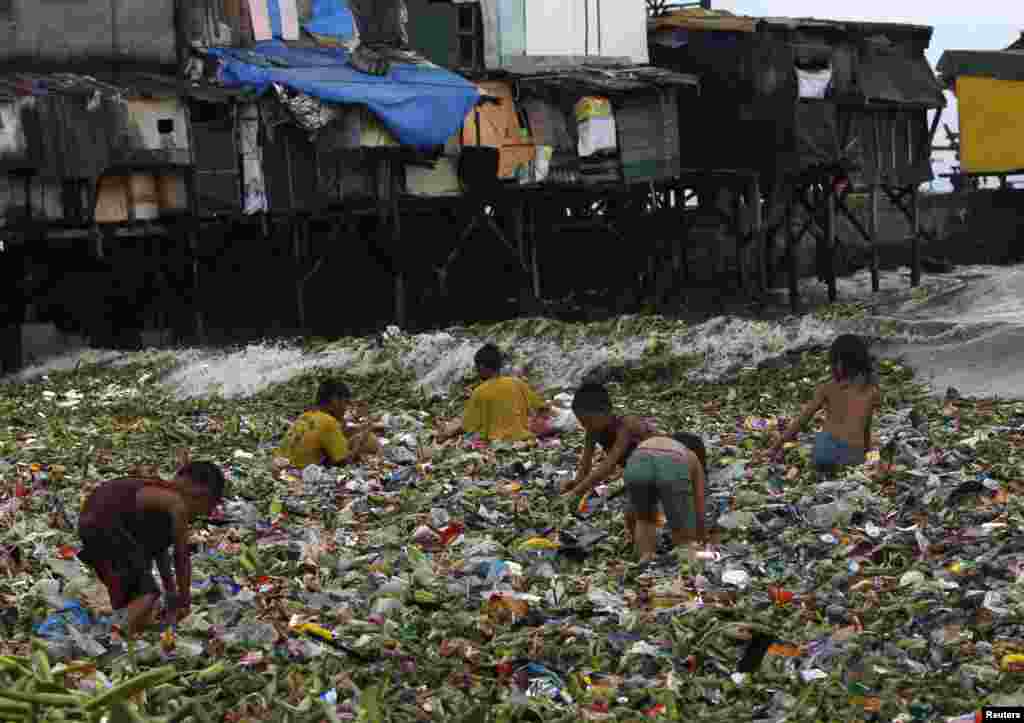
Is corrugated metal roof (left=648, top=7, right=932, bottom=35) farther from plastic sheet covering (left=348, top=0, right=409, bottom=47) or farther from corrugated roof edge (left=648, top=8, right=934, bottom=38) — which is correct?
plastic sheet covering (left=348, top=0, right=409, bottom=47)

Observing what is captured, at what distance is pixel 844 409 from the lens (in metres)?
10.5

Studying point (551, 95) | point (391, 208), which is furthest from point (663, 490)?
point (551, 95)

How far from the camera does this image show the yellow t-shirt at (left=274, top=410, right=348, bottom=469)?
12.6 metres

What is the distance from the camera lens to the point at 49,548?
931 cm

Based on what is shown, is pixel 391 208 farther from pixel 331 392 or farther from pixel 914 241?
pixel 331 392

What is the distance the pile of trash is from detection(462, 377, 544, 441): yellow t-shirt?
0.86 feet

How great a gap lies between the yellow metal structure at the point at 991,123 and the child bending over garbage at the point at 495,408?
26.8 metres

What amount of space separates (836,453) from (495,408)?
379 centimetres

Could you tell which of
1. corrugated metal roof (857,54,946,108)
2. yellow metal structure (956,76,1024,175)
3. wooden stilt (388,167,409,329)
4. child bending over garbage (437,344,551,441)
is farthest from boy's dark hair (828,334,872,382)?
yellow metal structure (956,76,1024,175)

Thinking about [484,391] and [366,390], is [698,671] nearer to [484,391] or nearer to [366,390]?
[484,391]

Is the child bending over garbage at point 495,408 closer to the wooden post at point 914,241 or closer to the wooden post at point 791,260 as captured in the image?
the wooden post at point 791,260

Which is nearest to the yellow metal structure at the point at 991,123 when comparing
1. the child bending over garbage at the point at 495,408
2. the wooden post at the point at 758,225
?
the wooden post at the point at 758,225

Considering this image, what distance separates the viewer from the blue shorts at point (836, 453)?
1051 centimetres

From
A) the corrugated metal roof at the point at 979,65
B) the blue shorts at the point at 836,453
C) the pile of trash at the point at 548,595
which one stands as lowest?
the pile of trash at the point at 548,595
